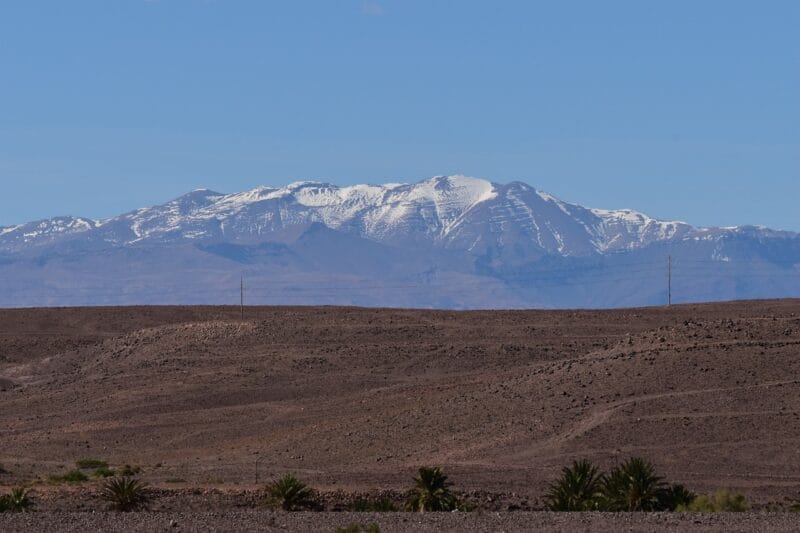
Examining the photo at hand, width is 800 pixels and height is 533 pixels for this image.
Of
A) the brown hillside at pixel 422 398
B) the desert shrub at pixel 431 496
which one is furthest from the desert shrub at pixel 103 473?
the desert shrub at pixel 431 496

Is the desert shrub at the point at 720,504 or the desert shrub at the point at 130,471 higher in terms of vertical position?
the desert shrub at the point at 720,504

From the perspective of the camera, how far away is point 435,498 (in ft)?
108

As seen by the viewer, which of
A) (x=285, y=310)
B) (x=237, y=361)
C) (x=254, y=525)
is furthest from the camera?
(x=285, y=310)

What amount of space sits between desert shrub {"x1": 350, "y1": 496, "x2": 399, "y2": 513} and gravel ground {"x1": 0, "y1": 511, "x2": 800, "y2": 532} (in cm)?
195

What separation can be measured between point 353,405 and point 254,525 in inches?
1160

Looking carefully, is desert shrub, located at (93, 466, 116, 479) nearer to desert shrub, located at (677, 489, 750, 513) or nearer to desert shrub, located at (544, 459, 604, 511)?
desert shrub, located at (544, 459, 604, 511)

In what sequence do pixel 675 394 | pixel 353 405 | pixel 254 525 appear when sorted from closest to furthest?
pixel 254 525 < pixel 675 394 < pixel 353 405

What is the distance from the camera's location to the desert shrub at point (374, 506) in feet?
105

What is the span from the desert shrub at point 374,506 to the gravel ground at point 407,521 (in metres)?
1.95

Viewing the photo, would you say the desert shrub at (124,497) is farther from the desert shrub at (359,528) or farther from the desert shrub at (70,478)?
the desert shrub at (359,528)

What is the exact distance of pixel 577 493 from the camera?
3222cm

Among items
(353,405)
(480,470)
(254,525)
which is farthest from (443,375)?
(254,525)

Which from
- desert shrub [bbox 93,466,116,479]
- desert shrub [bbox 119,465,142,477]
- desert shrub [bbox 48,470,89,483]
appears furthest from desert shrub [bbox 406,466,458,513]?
desert shrub [bbox 93,466,116,479]

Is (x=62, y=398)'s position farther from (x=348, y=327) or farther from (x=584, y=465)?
(x=584, y=465)
